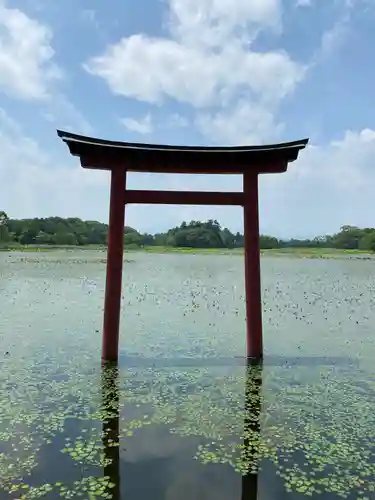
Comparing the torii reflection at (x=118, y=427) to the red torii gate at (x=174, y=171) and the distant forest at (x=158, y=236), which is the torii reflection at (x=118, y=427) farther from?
the distant forest at (x=158, y=236)

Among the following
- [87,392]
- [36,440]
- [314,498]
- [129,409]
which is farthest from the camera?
[87,392]

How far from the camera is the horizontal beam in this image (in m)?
6.98

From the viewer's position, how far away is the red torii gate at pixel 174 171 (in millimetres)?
6797

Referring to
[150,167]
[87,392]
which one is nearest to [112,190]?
[150,167]

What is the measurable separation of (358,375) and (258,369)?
146 centimetres

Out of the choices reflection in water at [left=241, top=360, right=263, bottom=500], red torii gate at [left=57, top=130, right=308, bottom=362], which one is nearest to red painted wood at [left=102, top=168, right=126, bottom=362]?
red torii gate at [left=57, top=130, right=308, bottom=362]

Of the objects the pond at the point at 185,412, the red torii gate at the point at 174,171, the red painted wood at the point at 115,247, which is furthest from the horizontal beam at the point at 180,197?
the pond at the point at 185,412

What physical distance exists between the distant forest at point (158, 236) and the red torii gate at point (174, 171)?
212ft

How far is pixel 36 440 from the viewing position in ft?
14.5

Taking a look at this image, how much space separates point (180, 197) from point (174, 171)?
0.42 meters

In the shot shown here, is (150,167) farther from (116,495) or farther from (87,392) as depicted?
(116,495)

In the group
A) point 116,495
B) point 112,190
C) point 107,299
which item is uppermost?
point 112,190

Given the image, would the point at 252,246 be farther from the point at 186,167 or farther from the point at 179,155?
the point at 179,155

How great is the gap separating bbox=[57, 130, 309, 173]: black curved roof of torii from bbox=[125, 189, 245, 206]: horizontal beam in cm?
36
